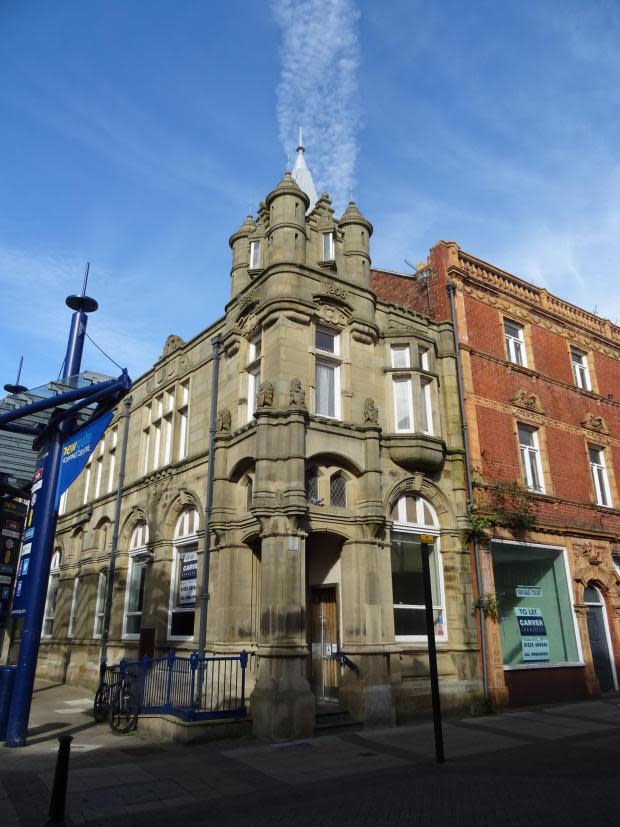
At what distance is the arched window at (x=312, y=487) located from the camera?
44.5ft

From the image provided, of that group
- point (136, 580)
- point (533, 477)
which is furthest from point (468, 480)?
point (136, 580)

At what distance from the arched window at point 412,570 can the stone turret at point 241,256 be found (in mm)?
7370

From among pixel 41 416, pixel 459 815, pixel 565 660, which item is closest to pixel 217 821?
pixel 459 815

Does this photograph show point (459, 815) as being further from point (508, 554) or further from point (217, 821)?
point (508, 554)

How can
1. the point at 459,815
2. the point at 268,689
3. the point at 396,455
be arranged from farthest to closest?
the point at 396,455
the point at 268,689
the point at 459,815

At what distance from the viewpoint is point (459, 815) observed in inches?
266

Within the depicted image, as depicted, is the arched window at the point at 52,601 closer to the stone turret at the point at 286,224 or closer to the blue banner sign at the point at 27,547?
Answer: the blue banner sign at the point at 27,547

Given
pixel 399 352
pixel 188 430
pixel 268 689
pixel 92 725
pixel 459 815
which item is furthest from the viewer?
pixel 188 430

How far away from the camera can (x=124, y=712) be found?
39.8 feet

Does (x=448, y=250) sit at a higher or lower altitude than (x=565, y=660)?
higher

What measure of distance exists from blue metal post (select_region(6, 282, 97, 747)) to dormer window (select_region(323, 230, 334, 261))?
23.4 ft

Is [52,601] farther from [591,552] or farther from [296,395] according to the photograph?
[591,552]

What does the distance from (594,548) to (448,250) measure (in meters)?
10.3

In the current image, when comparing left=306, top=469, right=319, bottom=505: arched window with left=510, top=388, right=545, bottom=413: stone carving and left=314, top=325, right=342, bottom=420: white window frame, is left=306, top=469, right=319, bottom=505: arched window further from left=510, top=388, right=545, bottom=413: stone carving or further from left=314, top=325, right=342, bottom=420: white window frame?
left=510, top=388, right=545, bottom=413: stone carving
